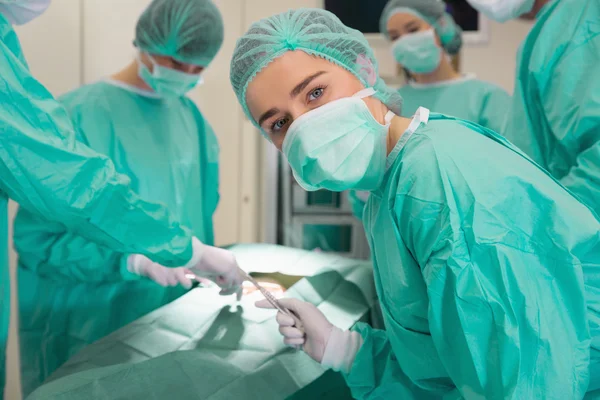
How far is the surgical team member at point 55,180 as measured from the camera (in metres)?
1.07

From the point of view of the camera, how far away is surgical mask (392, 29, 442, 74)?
2.30 metres

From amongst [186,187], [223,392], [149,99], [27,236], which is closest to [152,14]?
[149,99]

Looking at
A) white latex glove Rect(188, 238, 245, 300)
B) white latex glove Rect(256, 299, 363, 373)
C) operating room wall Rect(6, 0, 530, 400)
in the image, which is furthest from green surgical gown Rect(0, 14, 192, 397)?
operating room wall Rect(6, 0, 530, 400)

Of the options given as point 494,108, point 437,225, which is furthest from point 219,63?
Answer: point 437,225

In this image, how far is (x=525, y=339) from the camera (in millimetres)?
767

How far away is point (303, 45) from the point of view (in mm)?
993

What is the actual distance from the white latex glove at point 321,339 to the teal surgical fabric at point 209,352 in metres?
0.06

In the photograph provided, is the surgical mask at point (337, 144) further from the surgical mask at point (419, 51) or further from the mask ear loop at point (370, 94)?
the surgical mask at point (419, 51)

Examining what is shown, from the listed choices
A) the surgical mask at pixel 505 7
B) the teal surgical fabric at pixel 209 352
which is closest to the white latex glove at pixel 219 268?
the teal surgical fabric at pixel 209 352

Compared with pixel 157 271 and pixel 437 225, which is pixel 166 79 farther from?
pixel 437 225

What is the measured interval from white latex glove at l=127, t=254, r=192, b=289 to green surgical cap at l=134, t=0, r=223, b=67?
2.25 feet

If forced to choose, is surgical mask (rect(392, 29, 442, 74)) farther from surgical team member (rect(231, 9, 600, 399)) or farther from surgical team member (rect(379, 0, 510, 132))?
surgical team member (rect(231, 9, 600, 399))

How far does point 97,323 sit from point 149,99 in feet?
2.68

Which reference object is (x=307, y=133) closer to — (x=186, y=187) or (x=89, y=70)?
(x=186, y=187)
